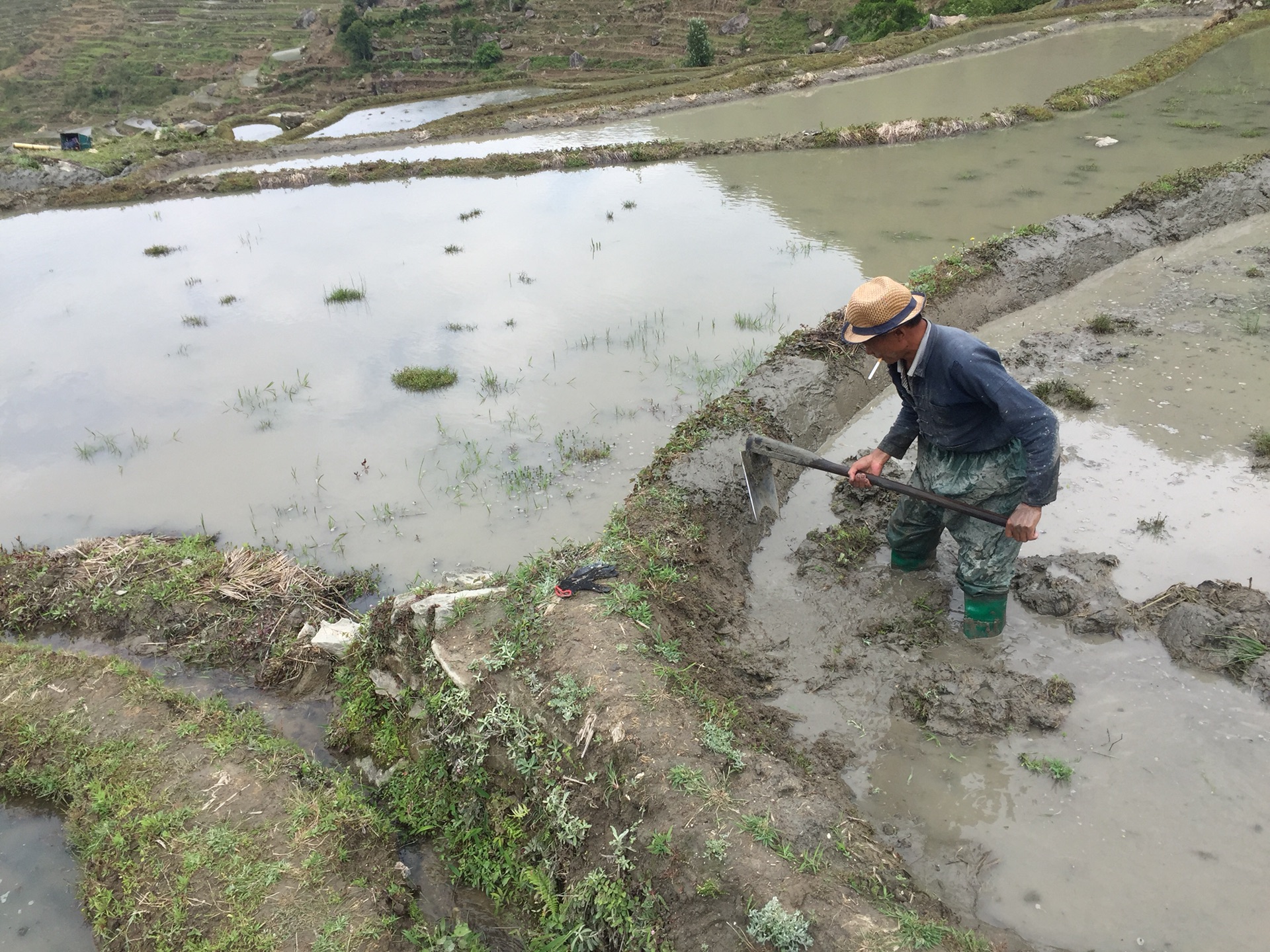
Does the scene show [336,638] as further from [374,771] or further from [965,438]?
[965,438]

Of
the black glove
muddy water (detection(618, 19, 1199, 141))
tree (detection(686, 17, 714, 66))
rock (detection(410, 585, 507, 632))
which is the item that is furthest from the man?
tree (detection(686, 17, 714, 66))

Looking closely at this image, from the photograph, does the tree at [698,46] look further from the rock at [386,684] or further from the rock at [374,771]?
the rock at [374,771]

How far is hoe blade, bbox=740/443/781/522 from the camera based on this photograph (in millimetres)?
4453

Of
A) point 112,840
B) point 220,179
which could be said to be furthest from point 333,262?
point 112,840

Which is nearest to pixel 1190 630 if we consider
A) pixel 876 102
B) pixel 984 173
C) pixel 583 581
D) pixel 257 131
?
pixel 583 581

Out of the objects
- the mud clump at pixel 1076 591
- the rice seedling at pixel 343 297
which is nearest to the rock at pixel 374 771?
the mud clump at pixel 1076 591

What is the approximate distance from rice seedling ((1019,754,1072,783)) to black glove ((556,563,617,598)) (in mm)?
2166

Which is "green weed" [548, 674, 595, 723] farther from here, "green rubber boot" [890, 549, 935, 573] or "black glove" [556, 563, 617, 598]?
"green rubber boot" [890, 549, 935, 573]

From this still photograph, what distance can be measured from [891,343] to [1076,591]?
6.66ft

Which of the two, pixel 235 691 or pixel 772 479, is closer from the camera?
pixel 235 691

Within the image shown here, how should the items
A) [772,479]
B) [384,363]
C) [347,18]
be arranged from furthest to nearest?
[347,18] → [384,363] → [772,479]

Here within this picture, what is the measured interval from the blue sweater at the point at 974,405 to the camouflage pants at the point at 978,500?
7cm

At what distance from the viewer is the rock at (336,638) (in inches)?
172

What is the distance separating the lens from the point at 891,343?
3.40 m
